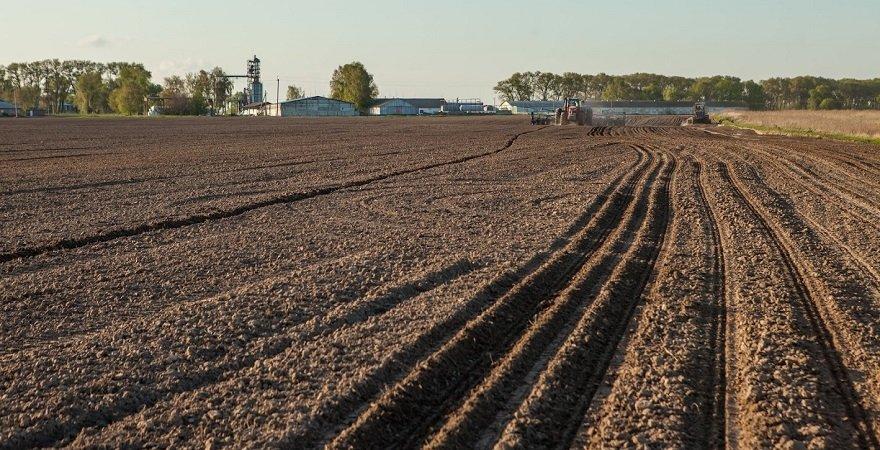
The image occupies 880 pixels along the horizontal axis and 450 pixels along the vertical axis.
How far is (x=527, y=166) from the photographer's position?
2152cm

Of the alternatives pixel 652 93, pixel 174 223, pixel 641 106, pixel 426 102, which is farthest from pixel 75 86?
pixel 174 223

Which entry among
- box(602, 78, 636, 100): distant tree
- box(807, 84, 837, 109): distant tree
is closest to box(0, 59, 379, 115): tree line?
box(602, 78, 636, 100): distant tree

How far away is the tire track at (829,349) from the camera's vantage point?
4.68 meters

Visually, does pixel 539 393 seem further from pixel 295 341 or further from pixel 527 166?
pixel 527 166

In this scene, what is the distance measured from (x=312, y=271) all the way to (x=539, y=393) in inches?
153

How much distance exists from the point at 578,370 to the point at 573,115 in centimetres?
5633

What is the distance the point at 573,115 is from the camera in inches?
2378

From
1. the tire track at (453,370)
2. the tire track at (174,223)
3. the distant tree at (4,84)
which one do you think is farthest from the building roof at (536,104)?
the tire track at (453,370)

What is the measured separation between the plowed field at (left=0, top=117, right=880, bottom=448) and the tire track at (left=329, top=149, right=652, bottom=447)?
0.07ft

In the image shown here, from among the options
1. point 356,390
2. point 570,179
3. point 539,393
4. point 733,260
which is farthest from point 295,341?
point 570,179

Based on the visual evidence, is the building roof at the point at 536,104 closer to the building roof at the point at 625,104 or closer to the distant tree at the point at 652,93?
the building roof at the point at 625,104

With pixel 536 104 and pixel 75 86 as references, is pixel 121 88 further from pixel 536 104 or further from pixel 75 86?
pixel 536 104

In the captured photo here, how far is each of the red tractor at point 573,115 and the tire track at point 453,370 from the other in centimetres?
5286

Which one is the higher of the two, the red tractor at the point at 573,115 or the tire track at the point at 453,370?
the red tractor at the point at 573,115
